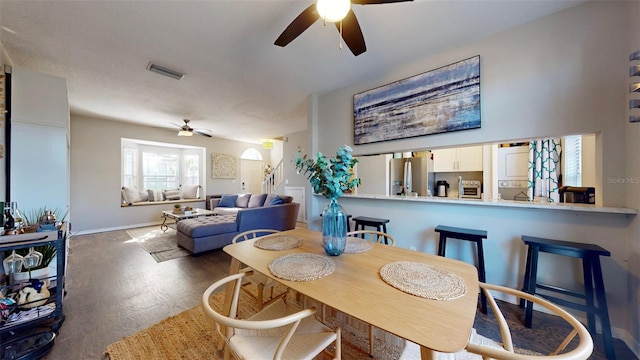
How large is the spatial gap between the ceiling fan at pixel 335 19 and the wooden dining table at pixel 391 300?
Answer: 157cm

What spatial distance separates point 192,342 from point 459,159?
4.38 m

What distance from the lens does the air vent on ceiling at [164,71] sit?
102 inches

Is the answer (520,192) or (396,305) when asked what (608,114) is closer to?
(520,192)

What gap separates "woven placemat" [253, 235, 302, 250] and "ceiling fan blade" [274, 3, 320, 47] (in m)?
1.63

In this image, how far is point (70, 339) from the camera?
5.25 feet

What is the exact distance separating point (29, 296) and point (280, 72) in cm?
312

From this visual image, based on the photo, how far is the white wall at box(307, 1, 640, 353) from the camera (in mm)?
1587

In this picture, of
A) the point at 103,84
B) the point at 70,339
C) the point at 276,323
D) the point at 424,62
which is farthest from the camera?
the point at 103,84

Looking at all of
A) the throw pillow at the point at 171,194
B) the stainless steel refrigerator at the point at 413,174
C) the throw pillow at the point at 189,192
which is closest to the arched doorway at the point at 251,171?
the throw pillow at the point at 189,192

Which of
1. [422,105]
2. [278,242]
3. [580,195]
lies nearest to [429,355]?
[278,242]

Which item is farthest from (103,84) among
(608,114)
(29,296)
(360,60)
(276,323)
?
(608,114)

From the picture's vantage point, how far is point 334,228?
1.33 metres

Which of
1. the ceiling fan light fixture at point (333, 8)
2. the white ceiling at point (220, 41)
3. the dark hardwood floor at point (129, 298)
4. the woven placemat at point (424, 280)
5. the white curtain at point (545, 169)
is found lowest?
the dark hardwood floor at point (129, 298)

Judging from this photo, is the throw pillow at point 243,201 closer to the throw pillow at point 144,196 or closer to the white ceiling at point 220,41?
the throw pillow at point 144,196
